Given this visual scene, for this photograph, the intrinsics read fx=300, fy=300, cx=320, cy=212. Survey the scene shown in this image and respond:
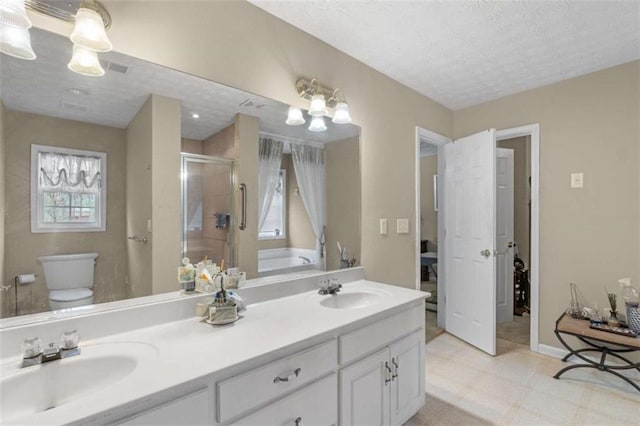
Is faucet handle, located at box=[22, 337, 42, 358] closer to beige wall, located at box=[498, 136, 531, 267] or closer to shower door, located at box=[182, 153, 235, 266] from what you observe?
shower door, located at box=[182, 153, 235, 266]

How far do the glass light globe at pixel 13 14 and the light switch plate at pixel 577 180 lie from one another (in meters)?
3.54

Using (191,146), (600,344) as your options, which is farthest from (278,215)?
(600,344)

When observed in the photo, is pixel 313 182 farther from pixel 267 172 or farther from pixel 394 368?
pixel 394 368

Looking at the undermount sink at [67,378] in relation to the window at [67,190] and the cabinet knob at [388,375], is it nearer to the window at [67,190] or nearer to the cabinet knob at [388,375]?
the window at [67,190]

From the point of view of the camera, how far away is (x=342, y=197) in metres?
2.19

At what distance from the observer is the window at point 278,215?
70.1 inches

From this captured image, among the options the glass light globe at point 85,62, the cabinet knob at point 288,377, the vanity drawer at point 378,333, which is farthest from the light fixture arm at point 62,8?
the vanity drawer at point 378,333

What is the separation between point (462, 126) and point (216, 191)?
286cm


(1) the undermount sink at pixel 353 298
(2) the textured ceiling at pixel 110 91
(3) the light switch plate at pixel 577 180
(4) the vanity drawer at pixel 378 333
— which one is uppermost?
(2) the textured ceiling at pixel 110 91

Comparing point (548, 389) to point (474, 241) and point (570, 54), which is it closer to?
point (474, 241)

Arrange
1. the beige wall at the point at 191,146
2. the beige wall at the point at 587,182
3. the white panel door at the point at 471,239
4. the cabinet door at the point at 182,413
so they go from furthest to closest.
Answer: the white panel door at the point at 471,239 < the beige wall at the point at 587,182 < the beige wall at the point at 191,146 < the cabinet door at the point at 182,413

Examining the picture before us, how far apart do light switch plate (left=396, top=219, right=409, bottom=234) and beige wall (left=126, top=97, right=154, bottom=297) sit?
189 cm

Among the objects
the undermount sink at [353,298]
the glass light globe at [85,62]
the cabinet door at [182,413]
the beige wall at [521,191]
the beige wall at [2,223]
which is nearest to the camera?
the cabinet door at [182,413]

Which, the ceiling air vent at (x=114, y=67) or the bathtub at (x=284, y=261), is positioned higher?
the ceiling air vent at (x=114, y=67)
